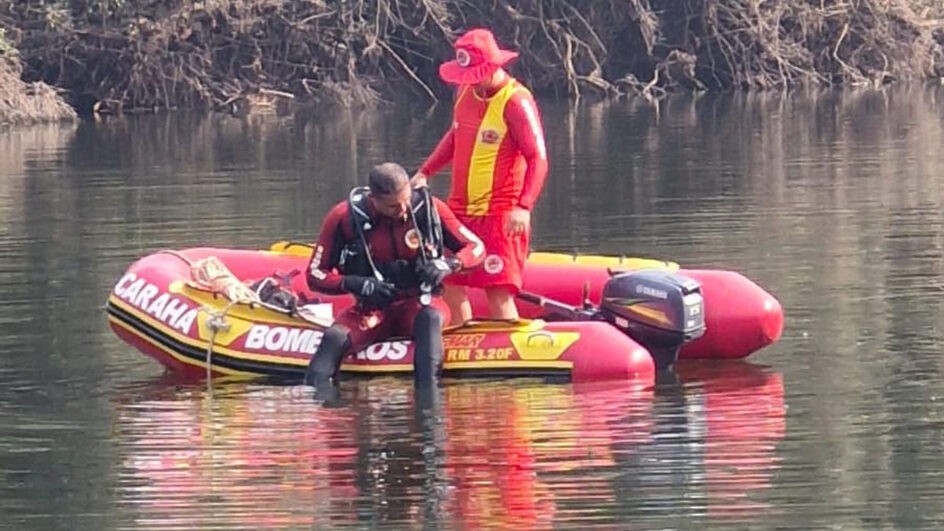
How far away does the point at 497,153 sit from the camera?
11234mm

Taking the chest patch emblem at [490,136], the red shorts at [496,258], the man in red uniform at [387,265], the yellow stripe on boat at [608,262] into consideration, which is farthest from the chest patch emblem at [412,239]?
the yellow stripe on boat at [608,262]

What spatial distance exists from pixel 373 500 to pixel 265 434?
60.0 inches

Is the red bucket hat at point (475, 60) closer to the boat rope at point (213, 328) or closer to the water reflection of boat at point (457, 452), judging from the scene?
the water reflection of boat at point (457, 452)

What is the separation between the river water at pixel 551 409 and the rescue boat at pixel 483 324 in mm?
145

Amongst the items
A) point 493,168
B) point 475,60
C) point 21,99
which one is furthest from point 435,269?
point 21,99

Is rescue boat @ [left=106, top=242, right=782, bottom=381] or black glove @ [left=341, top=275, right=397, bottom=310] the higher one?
black glove @ [left=341, top=275, right=397, bottom=310]

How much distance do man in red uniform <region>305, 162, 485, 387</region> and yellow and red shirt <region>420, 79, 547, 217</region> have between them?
0.82 ft

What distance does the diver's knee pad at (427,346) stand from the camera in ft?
35.6

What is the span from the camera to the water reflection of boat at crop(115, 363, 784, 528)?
8.28 meters

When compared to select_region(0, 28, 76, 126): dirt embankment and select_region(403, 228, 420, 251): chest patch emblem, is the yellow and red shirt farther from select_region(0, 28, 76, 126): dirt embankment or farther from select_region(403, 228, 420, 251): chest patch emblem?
select_region(0, 28, 76, 126): dirt embankment

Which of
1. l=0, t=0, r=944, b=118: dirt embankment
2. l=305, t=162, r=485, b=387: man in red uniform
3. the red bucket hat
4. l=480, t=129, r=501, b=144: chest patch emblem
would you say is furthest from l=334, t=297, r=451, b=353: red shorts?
l=0, t=0, r=944, b=118: dirt embankment

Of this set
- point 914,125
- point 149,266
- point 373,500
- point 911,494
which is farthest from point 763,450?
point 914,125

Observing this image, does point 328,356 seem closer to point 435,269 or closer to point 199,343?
point 435,269

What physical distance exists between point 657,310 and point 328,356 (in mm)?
1628
